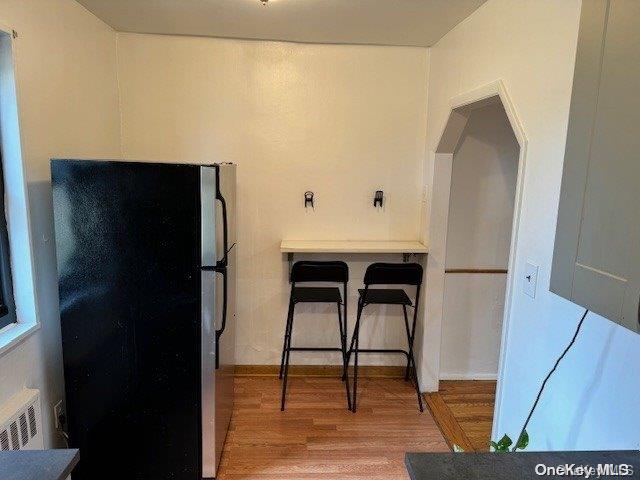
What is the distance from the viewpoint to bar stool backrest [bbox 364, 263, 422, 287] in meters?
2.64

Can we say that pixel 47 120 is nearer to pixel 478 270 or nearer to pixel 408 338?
pixel 408 338

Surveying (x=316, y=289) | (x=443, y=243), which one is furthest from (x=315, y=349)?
(x=443, y=243)

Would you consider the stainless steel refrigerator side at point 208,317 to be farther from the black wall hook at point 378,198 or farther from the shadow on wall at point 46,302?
the black wall hook at point 378,198

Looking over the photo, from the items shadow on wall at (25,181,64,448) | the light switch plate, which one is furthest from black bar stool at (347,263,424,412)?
shadow on wall at (25,181,64,448)

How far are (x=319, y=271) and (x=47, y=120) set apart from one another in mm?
1751

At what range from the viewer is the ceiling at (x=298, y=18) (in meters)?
2.16

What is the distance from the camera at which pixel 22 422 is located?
1669 mm

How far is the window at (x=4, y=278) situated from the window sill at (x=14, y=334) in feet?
0.10

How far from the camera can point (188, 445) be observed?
2018 mm

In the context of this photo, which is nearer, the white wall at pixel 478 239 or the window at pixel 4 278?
the window at pixel 4 278

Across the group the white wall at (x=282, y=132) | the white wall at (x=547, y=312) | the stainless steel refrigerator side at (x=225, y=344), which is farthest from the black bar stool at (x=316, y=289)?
the white wall at (x=547, y=312)

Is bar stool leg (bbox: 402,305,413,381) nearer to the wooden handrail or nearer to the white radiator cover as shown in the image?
the wooden handrail

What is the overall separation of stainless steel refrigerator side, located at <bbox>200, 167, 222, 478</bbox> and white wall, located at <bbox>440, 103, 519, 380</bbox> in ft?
6.04

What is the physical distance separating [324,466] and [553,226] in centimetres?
178
